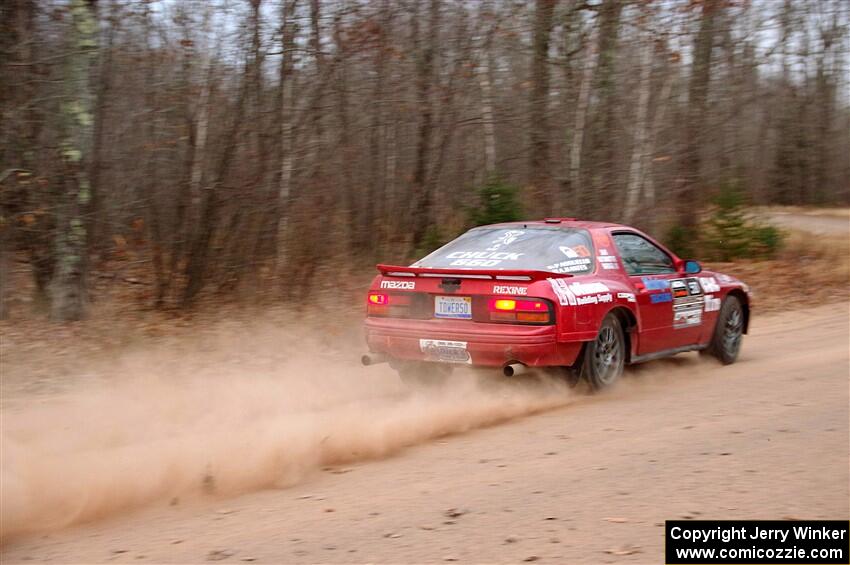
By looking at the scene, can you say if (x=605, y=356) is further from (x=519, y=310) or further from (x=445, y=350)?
(x=445, y=350)

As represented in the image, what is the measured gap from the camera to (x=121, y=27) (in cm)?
1167

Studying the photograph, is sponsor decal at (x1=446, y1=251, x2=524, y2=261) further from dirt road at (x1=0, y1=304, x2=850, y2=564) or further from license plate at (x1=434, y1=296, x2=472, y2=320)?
dirt road at (x1=0, y1=304, x2=850, y2=564)

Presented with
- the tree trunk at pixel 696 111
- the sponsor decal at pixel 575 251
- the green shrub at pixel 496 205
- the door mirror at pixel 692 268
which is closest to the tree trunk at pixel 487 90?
the green shrub at pixel 496 205

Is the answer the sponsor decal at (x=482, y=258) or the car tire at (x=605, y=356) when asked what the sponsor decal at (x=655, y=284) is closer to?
the car tire at (x=605, y=356)

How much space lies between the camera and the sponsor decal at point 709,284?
9.41 m

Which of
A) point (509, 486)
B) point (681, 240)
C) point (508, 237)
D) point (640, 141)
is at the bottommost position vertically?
point (509, 486)

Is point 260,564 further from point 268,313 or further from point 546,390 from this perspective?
Answer: point 268,313

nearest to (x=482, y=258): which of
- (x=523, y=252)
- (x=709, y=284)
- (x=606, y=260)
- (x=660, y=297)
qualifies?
(x=523, y=252)

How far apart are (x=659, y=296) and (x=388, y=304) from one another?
260cm

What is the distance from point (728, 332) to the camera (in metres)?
9.80

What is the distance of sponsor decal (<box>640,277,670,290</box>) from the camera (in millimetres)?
8484

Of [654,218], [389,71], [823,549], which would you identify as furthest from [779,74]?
[823,549]

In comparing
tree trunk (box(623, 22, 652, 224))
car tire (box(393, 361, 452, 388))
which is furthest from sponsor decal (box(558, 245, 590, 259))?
tree trunk (box(623, 22, 652, 224))

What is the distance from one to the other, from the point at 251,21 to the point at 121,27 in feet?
5.43
